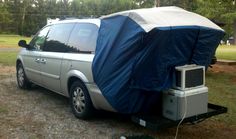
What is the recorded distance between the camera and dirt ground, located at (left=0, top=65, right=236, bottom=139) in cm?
588

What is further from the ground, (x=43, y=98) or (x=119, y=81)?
(x=119, y=81)

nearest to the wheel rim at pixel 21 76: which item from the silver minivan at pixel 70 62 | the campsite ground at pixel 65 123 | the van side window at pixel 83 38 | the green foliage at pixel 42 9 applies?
the silver minivan at pixel 70 62

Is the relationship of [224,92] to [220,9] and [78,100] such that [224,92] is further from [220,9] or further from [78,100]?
[220,9]

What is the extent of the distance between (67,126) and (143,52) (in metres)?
2.02

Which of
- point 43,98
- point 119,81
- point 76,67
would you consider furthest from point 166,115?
point 43,98

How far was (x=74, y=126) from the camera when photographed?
625cm

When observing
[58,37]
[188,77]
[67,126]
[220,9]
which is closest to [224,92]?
[188,77]

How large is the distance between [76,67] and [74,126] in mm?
1010

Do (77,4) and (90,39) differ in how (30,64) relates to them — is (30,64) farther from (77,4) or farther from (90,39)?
(77,4)

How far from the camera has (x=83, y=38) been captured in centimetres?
661

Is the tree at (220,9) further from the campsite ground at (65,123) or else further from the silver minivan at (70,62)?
the silver minivan at (70,62)

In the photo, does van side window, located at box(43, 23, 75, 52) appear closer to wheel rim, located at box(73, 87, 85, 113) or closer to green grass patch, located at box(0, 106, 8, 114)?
wheel rim, located at box(73, 87, 85, 113)

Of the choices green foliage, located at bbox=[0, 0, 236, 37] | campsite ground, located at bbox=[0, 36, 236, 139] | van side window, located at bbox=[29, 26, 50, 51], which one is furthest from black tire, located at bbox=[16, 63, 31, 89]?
green foliage, located at bbox=[0, 0, 236, 37]

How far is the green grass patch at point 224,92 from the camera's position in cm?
706
